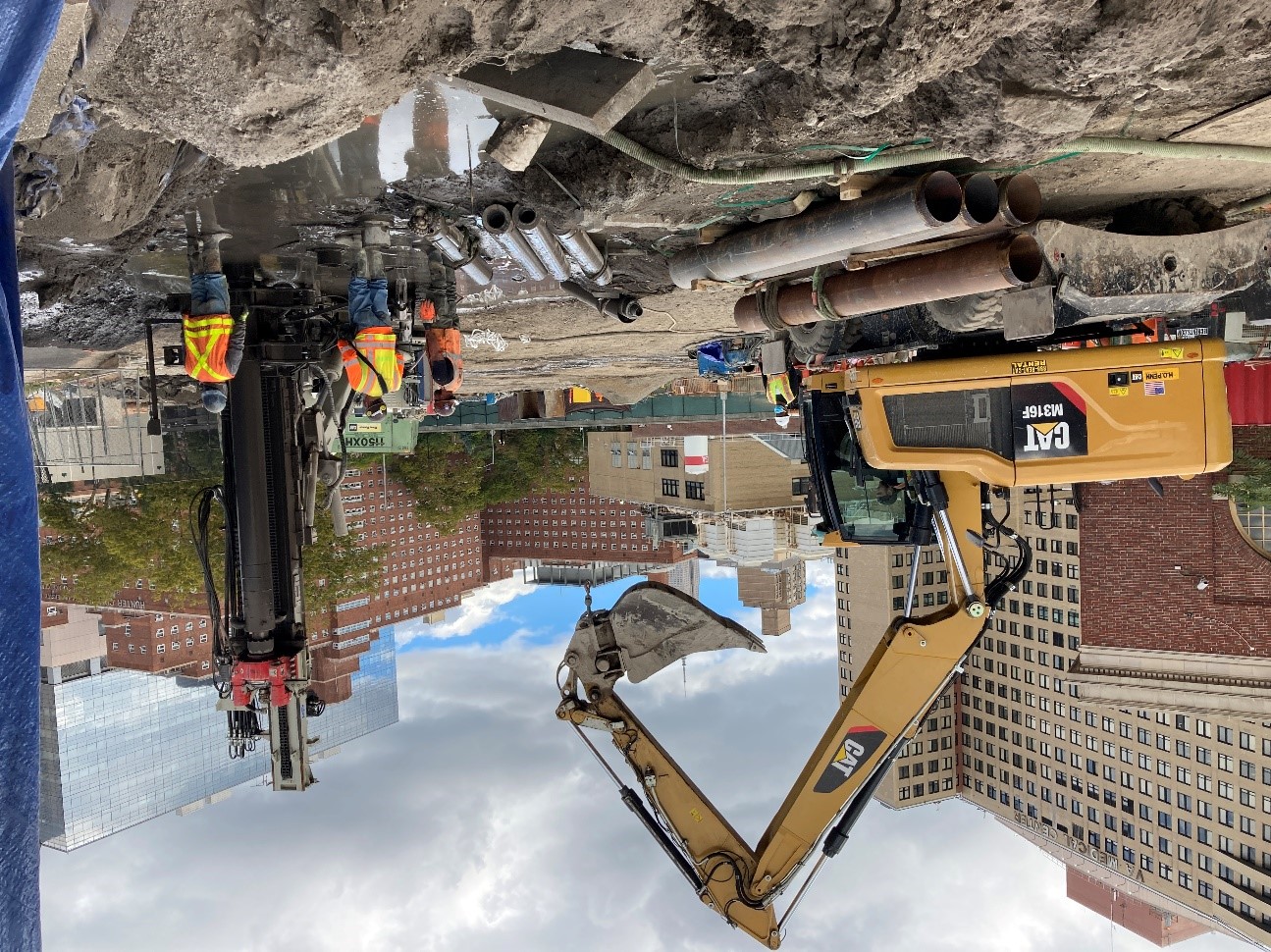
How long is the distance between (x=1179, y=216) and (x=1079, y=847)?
2528 centimetres

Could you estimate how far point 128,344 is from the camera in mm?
8273

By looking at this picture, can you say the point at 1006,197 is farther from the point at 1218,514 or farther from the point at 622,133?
the point at 1218,514

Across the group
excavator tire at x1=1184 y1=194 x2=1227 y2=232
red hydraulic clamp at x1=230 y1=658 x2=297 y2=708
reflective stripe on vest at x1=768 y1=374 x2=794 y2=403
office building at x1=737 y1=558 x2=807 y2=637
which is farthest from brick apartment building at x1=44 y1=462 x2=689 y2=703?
excavator tire at x1=1184 y1=194 x2=1227 y2=232

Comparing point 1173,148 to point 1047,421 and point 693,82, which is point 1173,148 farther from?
point 693,82

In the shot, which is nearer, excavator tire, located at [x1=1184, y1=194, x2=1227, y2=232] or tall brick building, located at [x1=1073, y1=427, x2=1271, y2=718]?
excavator tire, located at [x1=1184, y1=194, x2=1227, y2=232]

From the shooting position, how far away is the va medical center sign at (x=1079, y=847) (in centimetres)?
2234

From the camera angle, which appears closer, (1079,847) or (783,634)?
(1079,847)

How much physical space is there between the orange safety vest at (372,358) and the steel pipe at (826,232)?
194 cm

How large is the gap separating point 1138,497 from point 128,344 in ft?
47.1

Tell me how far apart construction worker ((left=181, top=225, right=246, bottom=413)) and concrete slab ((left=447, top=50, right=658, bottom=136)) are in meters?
2.64

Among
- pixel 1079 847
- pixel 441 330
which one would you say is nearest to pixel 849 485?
pixel 441 330

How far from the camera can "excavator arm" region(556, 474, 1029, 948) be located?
6223mm

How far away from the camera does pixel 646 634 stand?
23.5 feet

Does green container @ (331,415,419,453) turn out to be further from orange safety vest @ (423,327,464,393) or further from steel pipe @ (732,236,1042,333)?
steel pipe @ (732,236,1042,333)
